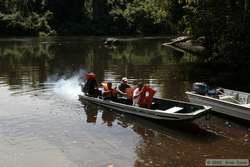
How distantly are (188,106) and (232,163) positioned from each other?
4140 mm

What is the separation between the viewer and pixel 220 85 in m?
23.5

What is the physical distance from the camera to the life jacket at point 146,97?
1767cm

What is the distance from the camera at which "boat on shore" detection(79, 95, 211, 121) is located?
16.0m

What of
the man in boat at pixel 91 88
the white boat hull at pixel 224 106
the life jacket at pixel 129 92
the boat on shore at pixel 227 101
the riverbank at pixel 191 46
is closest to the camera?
the white boat hull at pixel 224 106

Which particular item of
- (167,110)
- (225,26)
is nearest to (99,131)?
(167,110)

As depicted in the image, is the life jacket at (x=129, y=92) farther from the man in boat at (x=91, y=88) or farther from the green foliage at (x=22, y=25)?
the green foliage at (x=22, y=25)

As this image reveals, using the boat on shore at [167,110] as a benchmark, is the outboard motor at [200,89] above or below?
above

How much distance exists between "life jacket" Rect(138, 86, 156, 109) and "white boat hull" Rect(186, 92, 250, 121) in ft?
6.63

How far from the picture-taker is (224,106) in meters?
17.3

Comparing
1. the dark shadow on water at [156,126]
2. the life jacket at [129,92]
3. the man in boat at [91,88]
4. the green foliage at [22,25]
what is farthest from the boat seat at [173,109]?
the green foliage at [22,25]

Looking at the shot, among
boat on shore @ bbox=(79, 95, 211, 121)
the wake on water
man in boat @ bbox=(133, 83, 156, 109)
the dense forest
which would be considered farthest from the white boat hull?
the dense forest

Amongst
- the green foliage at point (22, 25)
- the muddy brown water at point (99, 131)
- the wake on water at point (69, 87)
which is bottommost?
the muddy brown water at point (99, 131)

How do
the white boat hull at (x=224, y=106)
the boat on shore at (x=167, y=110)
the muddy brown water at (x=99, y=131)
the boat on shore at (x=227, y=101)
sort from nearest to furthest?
the muddy brown water at (x=99, y=131)
the boat on shore at (x=167, y=110)
the white boat hull at (x=224, y=106)
the boat on shore at (x=227, y=101)

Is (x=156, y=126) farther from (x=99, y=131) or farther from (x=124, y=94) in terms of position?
(x=124, y=94)
